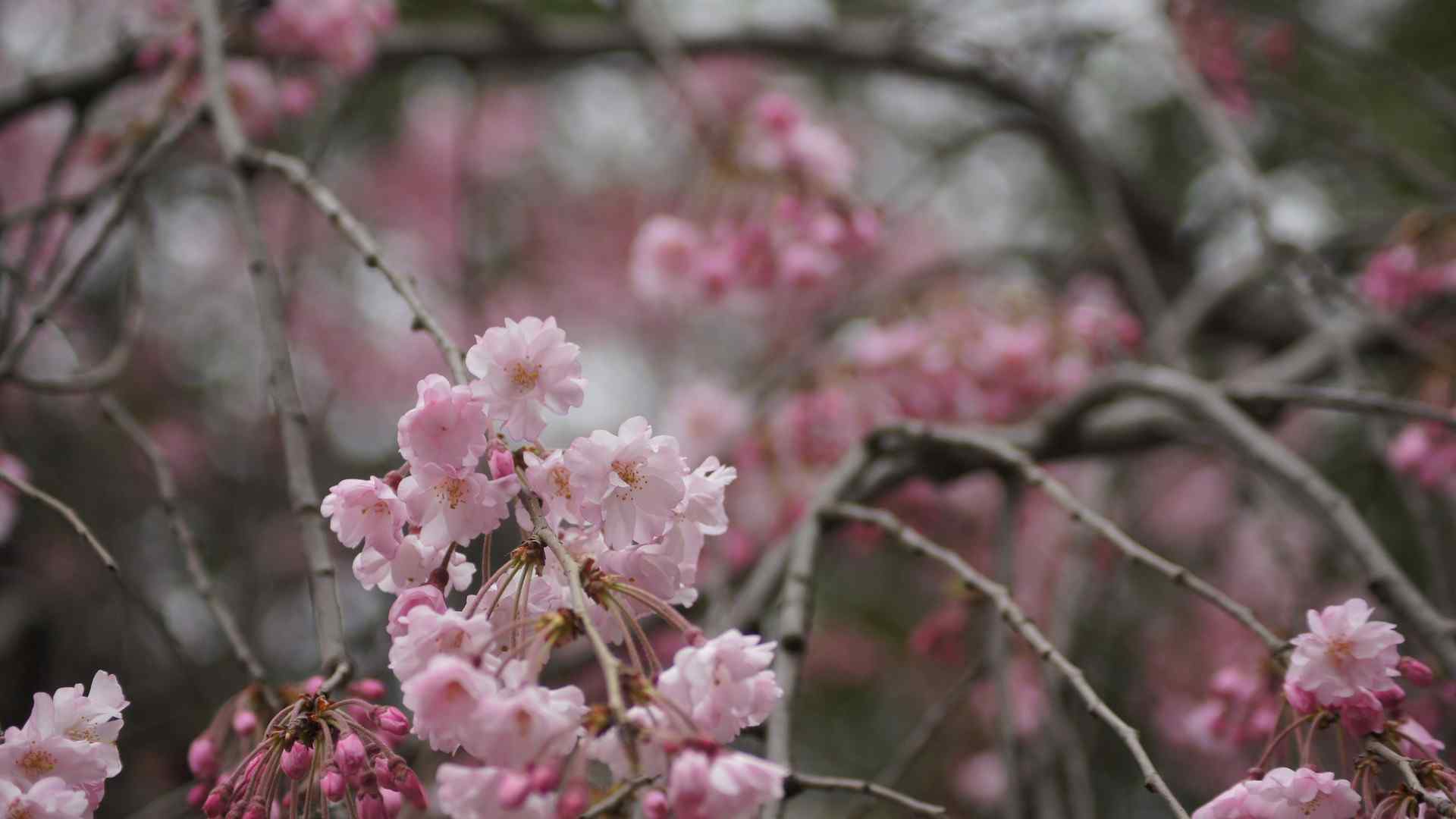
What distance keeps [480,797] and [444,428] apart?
320 mm

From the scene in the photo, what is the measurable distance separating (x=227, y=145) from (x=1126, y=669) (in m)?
2.93

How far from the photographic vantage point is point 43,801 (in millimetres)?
936

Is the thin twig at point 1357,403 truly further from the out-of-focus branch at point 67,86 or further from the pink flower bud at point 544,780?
the out-of-focus branch at point 67,86

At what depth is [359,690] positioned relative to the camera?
1.04m

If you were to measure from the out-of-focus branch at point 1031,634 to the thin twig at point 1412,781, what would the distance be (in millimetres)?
184

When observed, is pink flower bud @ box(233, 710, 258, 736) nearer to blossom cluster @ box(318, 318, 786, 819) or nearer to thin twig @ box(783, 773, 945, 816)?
blossom cluster @ box(318, 318, 786, 819)

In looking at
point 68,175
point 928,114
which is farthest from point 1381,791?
point 928,114

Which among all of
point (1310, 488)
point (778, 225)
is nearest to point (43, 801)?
point (1310, 488)

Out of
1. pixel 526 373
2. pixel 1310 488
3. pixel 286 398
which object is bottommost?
pixel 1310 488

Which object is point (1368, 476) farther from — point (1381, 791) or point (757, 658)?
point (757, 658)

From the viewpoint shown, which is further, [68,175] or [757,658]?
[68,175]

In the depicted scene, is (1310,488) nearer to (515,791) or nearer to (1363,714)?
(1363,714)

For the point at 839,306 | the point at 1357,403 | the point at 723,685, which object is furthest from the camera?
the point at 839,306

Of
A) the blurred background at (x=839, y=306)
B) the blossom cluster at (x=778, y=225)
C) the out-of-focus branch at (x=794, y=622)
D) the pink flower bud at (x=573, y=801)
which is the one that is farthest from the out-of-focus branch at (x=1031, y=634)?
the blossom cluster at (x=778, y=225)
